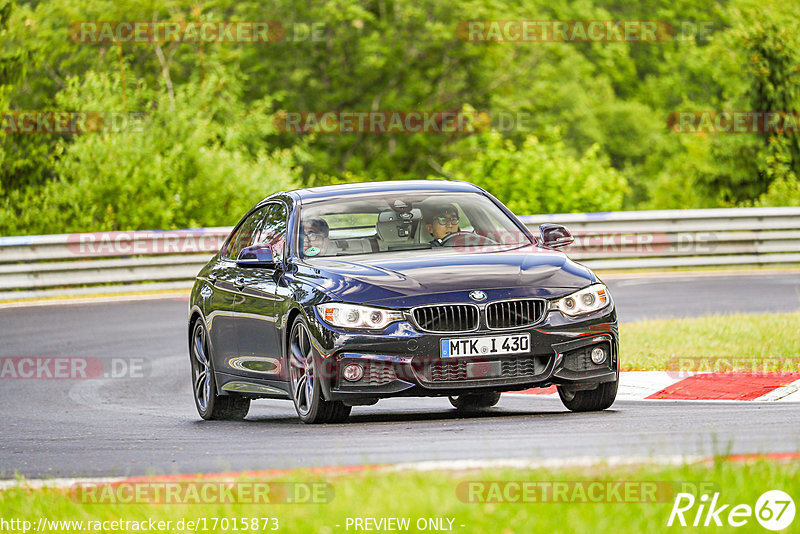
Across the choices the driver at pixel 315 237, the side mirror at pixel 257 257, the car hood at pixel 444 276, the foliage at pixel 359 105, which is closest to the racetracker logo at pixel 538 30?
the foliage at pixel 359 105

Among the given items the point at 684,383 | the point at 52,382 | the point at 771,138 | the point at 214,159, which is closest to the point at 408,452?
the point at 684,383

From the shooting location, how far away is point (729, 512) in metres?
5.13

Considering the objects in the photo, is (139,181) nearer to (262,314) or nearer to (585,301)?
(262,314)

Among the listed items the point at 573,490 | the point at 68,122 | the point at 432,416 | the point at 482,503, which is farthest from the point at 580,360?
the point at 68,122

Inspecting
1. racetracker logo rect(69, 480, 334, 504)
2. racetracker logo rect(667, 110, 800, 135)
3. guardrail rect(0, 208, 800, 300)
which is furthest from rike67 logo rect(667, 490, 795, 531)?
racetracker logo rect(667, 110, 800, 135)

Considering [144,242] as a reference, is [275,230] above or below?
above

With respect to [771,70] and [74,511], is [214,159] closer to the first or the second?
[771,70]

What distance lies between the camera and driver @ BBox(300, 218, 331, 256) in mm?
9922

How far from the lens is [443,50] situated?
51781 millimetres

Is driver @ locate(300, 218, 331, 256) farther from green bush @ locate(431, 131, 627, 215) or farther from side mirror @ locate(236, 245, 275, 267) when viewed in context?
green bush @ locate(431, 131, 627, 215)

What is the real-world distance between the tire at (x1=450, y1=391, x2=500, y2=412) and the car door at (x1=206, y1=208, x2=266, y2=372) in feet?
5.74

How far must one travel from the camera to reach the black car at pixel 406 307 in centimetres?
876

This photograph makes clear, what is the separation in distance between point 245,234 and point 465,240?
2.14m

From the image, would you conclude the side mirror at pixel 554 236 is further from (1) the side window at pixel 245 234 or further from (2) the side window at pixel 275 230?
(1) the side window at pixel 245 234
